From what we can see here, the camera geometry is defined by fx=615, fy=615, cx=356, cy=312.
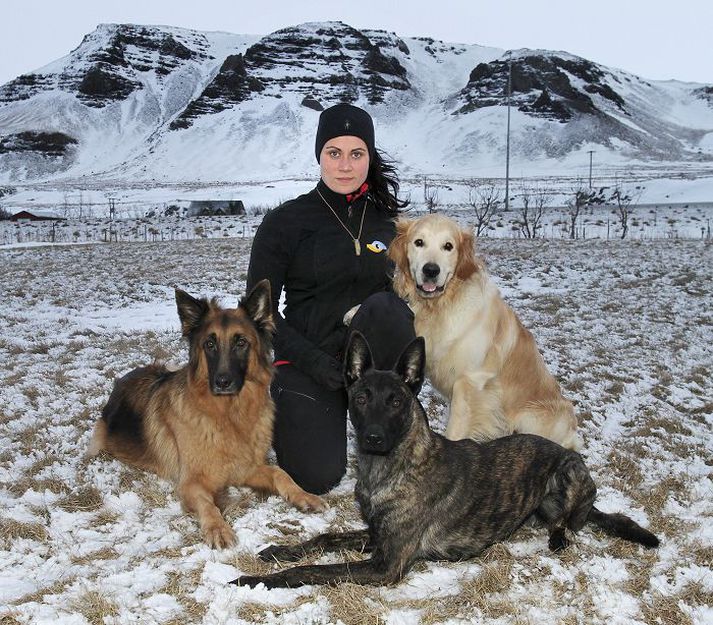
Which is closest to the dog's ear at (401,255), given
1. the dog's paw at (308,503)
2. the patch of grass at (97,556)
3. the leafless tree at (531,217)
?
the dog's paw at (308,503)

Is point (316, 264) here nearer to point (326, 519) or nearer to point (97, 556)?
point (326, 519)

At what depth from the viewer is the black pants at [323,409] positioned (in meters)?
4.08

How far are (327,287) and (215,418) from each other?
1.22m

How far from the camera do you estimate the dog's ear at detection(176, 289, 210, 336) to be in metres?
3.64

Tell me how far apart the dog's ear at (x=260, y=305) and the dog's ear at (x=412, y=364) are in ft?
3.22

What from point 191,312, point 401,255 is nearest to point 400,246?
point 401,255

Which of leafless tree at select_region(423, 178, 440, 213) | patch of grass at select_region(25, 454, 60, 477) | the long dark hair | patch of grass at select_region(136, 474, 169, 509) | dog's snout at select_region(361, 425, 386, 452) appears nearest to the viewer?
dog's snout at select_region(361, 425, 386, 452)

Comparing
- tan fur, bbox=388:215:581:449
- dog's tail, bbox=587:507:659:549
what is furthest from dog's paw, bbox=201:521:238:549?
dog's tail, bbox=587:507:659:549

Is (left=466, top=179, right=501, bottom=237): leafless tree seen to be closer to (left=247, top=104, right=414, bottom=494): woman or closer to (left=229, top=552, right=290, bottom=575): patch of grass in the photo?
(left=247, top=104, right=414, bottom=494): woman

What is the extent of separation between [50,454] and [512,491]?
10.6 feet

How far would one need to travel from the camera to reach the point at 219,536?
10.8 ft

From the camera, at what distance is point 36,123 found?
4710 inches

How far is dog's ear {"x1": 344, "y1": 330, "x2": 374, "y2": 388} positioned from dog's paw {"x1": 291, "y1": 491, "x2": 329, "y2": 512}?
885 mm

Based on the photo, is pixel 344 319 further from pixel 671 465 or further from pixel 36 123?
pixel 36 123
